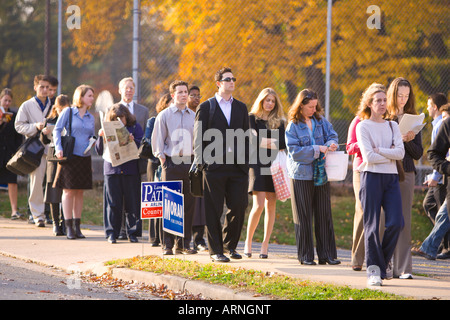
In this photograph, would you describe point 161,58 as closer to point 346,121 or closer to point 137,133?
point 137,133

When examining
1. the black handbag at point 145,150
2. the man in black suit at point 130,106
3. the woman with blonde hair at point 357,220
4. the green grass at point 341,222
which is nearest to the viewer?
the woman with blonde hair at point 357,220

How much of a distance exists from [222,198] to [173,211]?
775 mm

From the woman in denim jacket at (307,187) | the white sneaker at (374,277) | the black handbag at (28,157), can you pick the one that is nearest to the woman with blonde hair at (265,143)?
the woman in denim jacket at (307,187)

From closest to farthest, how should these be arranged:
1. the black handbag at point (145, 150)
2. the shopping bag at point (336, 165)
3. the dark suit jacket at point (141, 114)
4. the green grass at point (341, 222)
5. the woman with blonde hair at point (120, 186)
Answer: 1. the shopping bag at point (336, 165)
2. the black handbag at point (145, 150)
3. the woman with blonde hair at point (120, 186)
4. the dark suit jacket at point (141, 114)
5. the green grass at point (341, 222)

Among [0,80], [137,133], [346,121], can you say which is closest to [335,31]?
[346,121]

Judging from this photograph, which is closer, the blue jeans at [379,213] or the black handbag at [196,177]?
the blue jeans at [379,213]

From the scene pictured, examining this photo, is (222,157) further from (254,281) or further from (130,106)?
(130,106)

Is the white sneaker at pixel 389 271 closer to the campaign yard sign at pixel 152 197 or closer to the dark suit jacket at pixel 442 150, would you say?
the dark suit jacket at pixel 442 150

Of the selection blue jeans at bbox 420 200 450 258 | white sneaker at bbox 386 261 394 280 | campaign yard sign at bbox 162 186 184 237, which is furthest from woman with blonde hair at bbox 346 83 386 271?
blue jeans at bbox 420 200 450 258

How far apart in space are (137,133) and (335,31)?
17.6 feet

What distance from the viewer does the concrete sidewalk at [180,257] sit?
25.6 ft

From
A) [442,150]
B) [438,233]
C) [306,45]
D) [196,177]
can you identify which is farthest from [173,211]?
[306,45]

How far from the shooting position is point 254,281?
25.5 feet

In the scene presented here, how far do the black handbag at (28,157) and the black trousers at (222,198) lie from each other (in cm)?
454
